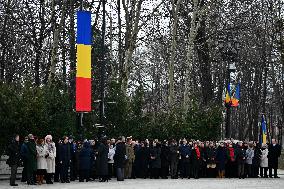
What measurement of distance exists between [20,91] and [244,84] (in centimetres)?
3994

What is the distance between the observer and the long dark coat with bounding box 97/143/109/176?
23875 mm

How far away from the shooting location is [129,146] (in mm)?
25812

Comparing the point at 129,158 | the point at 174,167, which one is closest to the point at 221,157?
the point at 174,167

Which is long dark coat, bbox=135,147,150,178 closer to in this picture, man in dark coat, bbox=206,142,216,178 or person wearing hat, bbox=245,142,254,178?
man in dark coat, bbox=206,142,216,178

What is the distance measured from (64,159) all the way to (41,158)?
44.1 inches

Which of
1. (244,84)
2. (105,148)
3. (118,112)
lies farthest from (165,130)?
(244,84)

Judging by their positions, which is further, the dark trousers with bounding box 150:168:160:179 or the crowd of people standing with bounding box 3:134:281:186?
the dark trousers with bounding box 150:168:160:179

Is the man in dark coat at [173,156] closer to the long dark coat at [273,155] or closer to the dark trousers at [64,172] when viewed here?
the long dark coat at [273,155]

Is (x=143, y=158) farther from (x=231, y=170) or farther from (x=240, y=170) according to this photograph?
(x=240, y=170)

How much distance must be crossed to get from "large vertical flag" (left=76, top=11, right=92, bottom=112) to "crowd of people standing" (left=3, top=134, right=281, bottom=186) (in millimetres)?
1497

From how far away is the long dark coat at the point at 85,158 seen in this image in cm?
2378

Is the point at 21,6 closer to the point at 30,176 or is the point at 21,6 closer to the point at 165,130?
the point at 165,130

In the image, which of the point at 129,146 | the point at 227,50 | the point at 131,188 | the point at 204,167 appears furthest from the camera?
the point at 227,50

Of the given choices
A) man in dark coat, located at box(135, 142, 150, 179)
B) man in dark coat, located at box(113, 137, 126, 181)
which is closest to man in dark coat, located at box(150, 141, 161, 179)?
man in dark coat, located at box(135, 142, 150, 179)
